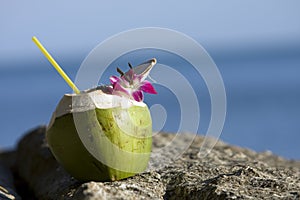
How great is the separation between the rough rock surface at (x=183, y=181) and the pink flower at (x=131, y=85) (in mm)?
397

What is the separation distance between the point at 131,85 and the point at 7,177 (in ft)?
5.30

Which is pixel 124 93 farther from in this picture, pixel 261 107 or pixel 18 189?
pixel 261 107

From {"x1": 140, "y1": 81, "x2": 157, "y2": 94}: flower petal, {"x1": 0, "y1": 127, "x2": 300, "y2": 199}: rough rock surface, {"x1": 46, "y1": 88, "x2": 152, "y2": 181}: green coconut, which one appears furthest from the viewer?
{"x1": 140, "y1": 81, "x2": 157, "y2": 94}: flower petal

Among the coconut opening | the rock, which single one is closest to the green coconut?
the coconut opening

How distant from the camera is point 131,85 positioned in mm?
2400

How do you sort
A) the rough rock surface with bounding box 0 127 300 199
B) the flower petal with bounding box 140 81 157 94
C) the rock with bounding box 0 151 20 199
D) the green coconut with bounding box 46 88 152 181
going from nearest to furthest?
the rough rock surface with bounding box 0 127 300 199 → the green coconut with bounding box 46 88 152 181 → the flower petal with bounding box 140 81 157 94 → the rock with bounding box 0 151 20 199

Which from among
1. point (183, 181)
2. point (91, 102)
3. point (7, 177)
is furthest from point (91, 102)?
point (7, 177)

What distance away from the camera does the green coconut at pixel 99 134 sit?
Result: 2.27m

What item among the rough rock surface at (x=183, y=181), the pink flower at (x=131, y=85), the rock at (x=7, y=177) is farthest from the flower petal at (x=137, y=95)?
the rock at (x=7, y=177)

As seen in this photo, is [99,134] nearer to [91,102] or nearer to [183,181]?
[91,102]

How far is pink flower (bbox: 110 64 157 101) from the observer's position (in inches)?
93.7

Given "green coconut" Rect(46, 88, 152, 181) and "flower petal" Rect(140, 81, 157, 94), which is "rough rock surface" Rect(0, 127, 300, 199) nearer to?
"green coconut" Rect(46, 88, 152, 181)

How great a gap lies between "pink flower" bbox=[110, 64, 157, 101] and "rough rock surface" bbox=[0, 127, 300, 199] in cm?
40

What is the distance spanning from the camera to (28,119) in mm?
17344
